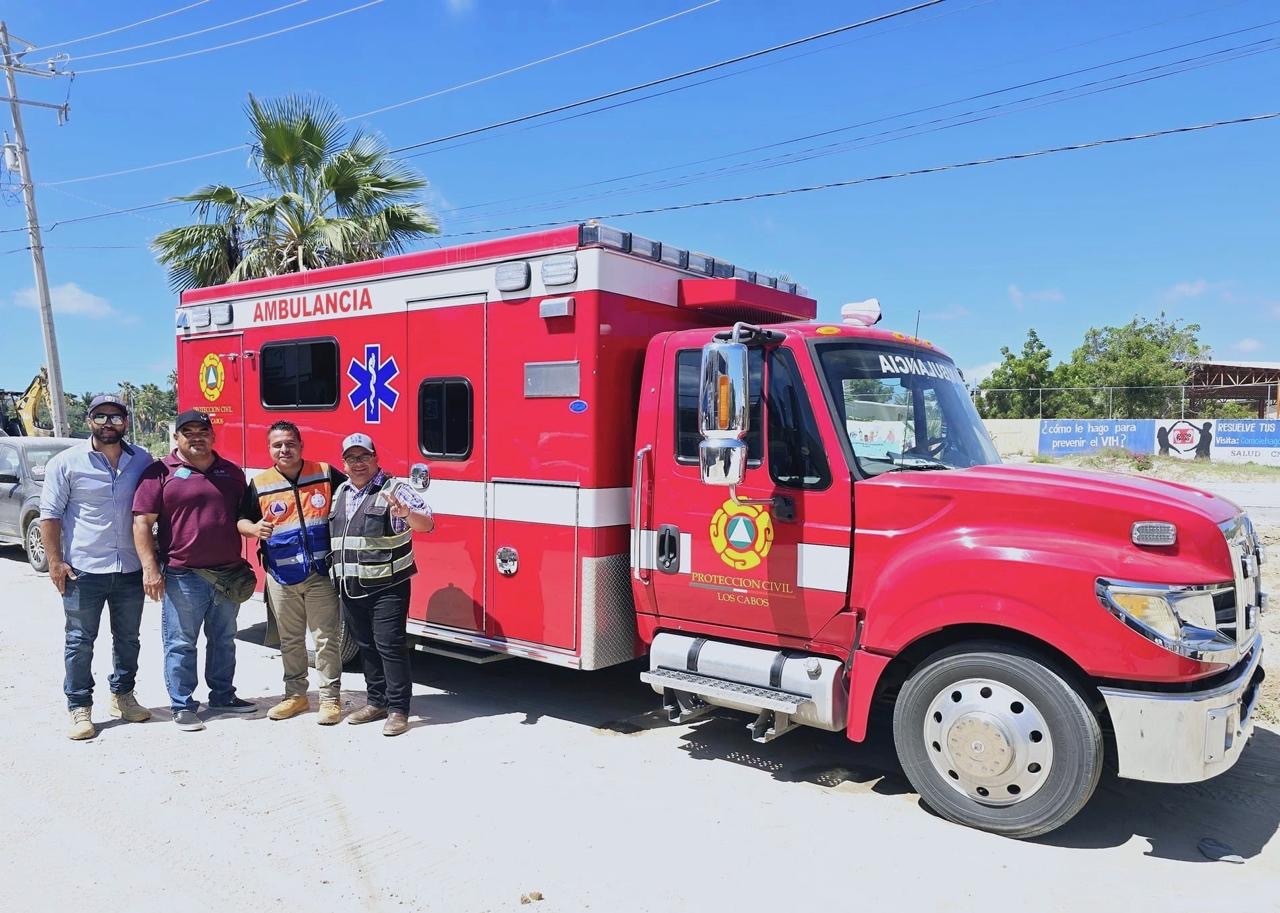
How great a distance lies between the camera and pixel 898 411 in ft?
16.4

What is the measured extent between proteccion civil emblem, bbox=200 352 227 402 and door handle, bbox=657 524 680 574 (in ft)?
14.5

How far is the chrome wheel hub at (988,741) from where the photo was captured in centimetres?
412

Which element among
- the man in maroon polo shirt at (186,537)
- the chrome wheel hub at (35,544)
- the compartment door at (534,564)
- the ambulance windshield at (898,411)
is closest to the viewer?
the ambulance windshield at (898,411)

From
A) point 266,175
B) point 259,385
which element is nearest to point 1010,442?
point 266,175

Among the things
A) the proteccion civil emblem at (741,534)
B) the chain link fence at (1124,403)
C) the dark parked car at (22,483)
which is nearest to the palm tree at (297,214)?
the dark parked car at (22,483)

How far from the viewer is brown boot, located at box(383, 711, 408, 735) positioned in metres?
5.65

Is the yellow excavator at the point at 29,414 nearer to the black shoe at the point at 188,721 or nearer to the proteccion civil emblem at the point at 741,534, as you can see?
the black shoe at the point at 188,721

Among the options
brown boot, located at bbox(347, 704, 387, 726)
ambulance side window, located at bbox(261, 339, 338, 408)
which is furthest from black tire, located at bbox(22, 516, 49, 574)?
brown boot, located at bbox(347, 704, 387, 726)

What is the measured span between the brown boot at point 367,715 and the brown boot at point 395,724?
216 millimetres

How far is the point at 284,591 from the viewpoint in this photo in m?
6.02

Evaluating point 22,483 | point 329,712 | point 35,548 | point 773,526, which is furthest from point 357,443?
point 22,483

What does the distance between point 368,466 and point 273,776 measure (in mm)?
1884

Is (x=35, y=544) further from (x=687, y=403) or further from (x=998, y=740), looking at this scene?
(x=998, y=740)

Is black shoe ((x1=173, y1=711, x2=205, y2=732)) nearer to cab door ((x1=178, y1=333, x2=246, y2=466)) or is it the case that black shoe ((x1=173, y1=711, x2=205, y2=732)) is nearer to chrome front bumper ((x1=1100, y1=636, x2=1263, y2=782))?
cab door ((x1=178, y1=333, x2=246, y2=466))
